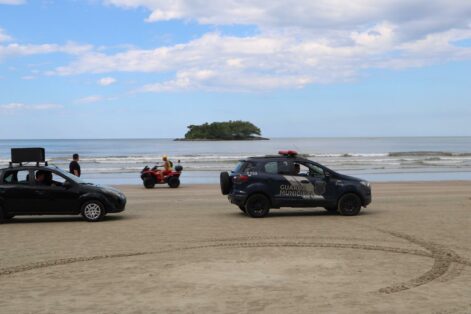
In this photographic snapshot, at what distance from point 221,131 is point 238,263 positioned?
16794 cm

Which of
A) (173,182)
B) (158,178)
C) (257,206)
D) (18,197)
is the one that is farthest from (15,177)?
(173,182)

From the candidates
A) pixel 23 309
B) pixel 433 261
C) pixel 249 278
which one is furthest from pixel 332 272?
pixel 23 309

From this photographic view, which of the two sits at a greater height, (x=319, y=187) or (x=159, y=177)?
(x=319, y=187)

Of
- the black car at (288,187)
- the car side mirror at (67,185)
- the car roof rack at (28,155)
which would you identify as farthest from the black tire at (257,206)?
the car roof rack at (28,155)

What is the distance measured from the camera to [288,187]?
1463 cm

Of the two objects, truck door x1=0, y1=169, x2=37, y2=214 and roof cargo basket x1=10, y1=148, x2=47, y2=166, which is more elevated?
roof cargo basket x1=10, y1=148, x2=47, y2=166

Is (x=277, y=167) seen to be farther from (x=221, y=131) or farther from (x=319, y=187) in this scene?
(x=221, y=131)

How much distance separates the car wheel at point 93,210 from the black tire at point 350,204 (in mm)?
6226

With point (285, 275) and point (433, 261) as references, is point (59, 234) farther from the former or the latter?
point (433, 261)

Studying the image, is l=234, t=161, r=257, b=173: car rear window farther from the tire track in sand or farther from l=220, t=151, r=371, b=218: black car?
the tire track in sand

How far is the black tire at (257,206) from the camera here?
14508mm

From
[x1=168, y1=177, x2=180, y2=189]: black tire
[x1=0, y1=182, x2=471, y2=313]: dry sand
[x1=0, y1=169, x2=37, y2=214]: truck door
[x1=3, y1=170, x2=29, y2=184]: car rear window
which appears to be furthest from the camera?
[x1=168, y1=177, x2=180, y2=189]: black tire

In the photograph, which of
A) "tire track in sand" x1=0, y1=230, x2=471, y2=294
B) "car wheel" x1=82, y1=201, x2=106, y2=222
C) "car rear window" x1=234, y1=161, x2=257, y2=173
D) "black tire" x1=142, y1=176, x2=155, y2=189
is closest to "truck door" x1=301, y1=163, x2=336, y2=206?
"car rear window" x1=234, y1=161, x2=257, y2=173

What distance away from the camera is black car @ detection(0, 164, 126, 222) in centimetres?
1371
